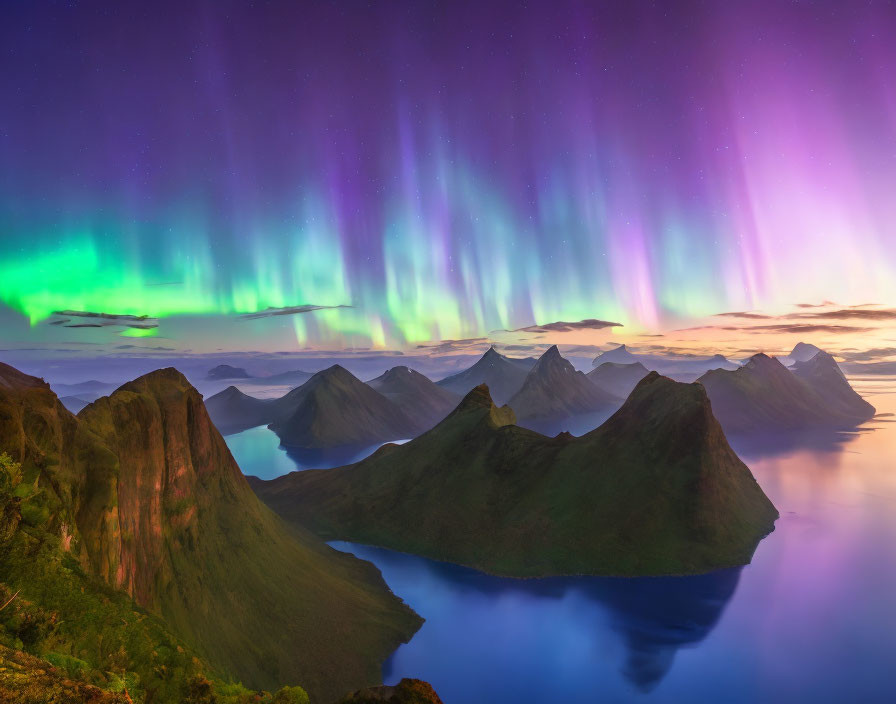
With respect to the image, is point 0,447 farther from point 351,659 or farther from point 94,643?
point 351,659

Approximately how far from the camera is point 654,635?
89438 mm

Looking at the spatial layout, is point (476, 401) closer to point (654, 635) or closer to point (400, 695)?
point (654, 635)

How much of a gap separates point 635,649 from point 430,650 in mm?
39036

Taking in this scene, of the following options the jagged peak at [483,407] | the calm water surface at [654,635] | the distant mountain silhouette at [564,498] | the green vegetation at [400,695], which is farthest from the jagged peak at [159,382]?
the jagged peak at [483,407]

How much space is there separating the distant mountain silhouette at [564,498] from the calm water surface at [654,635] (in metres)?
5.64

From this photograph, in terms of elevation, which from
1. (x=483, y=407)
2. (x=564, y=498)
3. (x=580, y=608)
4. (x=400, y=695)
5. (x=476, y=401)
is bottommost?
(x=580, y=608)

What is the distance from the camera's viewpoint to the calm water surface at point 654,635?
246 feet

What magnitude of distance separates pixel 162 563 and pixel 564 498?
9782 cm

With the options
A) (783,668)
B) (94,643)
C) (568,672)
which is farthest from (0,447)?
(783,668)

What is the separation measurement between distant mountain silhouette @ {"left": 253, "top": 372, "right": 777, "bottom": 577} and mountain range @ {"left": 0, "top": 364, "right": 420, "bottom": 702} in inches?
1166

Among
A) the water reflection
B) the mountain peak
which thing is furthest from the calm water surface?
the mountain peak

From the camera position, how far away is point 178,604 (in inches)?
2151

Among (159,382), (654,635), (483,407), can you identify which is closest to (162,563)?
(159,382)

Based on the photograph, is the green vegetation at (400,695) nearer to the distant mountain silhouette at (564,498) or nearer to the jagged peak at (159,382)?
the jagged peak at (159,382)
